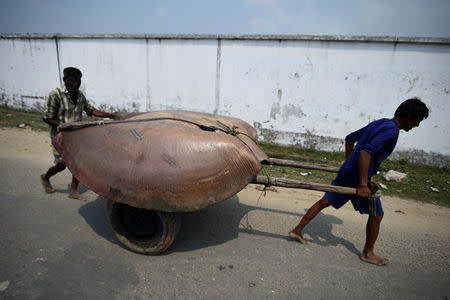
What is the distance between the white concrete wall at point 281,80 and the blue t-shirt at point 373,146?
382 centimetres

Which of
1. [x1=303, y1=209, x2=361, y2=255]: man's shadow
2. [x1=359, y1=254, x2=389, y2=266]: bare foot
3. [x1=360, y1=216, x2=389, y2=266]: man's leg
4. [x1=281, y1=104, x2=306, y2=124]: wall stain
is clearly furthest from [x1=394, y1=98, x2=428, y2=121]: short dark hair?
[x1=281, y1=104, x2=306, y2=124]: wall stain

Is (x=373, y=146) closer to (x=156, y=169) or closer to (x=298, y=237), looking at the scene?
(x=298, y=237)

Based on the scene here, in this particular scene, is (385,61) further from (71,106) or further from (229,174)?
(71,106)

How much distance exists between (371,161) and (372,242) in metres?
0.84

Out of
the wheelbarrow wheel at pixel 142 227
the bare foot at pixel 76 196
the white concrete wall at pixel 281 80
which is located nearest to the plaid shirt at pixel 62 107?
the bare foot at pixel 76 196

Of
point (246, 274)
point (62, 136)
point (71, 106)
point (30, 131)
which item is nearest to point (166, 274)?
point (246, 274)

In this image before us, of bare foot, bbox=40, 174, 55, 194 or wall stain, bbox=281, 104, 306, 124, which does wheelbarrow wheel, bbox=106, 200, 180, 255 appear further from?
wall stain, bbox=281, 104, 306, 124

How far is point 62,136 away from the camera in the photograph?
2.53 m

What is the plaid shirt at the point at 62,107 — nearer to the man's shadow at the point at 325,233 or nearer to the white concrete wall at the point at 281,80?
the man's shadow at the point at 325,233

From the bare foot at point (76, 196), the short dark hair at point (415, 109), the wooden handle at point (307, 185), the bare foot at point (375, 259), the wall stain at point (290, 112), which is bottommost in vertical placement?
the bare foot at point (375, 259)

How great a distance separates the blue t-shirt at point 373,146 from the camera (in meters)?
2.18

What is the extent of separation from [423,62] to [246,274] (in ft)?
19.4

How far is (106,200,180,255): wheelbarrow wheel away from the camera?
2350mm

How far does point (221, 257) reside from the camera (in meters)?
2.50
